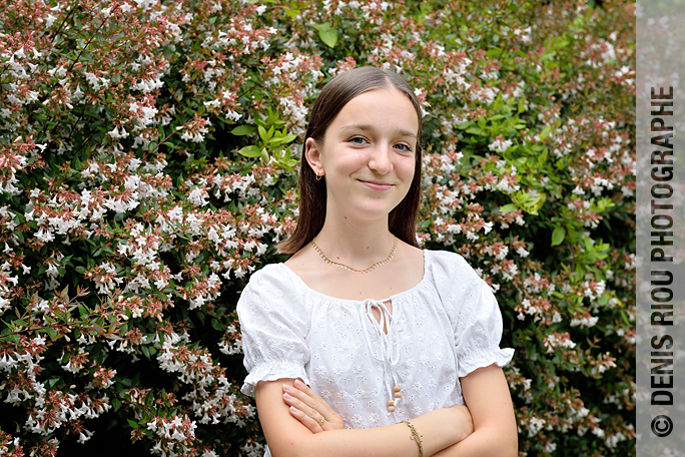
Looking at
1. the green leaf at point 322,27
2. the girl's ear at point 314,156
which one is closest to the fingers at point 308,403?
the girl's ear at point 314,156

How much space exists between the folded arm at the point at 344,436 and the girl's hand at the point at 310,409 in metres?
0.02

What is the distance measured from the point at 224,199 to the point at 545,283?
155 cm

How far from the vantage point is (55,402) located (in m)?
1.98

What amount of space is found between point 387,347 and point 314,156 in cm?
66

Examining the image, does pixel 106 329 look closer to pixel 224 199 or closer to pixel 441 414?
pixel 224 199

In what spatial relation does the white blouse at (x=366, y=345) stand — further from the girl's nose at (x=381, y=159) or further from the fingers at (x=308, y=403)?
the girl's nose at (x=381, y=159)

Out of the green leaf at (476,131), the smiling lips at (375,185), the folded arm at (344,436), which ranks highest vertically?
the green leaf at (476,131)

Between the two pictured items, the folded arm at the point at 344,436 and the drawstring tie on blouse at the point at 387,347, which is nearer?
the folded arm at the point at 344,436

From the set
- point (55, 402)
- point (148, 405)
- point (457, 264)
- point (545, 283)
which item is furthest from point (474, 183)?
point (55, 402)

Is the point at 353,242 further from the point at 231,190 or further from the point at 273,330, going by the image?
the point at 231,190

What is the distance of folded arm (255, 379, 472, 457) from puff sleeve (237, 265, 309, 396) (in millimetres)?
43

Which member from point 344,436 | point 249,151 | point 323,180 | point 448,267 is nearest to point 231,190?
point 249,151

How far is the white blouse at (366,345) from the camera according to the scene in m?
1.85

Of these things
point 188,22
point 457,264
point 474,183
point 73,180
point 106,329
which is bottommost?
point 106,329
